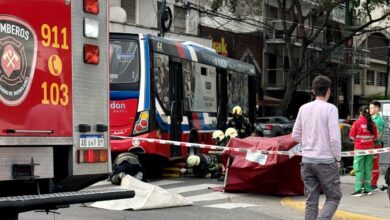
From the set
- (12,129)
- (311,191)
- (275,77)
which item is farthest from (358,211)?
(275,77)

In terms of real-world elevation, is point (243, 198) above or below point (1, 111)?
below

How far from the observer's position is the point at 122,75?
514 inches

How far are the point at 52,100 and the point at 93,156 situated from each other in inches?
27.1

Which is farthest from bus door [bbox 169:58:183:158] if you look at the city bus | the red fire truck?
the red fire truck

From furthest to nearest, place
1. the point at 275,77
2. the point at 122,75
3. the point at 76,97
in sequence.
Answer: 1. the point at 275,77
2. the point at 122,75
3. the point at 76,97

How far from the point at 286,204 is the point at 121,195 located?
558 cm

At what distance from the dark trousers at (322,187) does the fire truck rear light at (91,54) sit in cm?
267

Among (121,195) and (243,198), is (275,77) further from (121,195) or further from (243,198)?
(121,195)

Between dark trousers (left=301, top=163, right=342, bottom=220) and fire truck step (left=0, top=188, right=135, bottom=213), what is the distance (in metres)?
2.41

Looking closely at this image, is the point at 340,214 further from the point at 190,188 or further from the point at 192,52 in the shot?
the point at 192,52

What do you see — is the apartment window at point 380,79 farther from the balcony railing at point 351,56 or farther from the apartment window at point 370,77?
the balcony railing at point 351,56

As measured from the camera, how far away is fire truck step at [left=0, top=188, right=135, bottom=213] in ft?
13.9

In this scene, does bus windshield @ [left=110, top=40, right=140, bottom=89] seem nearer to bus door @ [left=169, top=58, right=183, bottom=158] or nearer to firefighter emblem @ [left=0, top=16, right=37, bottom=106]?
bus door @ [left=169, top=58, right=183, bottom=158]

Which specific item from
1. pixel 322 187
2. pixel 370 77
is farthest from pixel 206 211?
pixel 370 77
